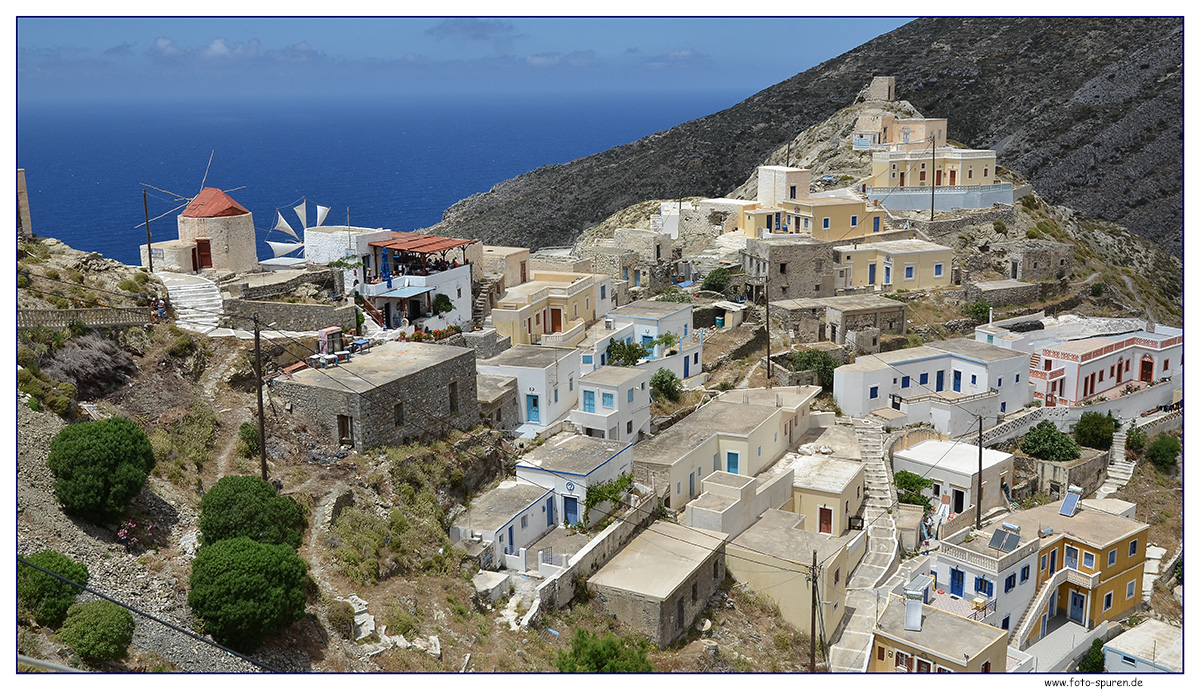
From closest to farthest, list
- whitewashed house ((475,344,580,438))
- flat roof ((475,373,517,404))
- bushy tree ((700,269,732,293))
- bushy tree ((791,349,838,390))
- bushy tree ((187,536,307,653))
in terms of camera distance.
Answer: bushy tree ((187,536,307,653)) < flat roof ((475,373,517,404)) < whitewashed house ((475,344,580,438)) < bushy tree ((791,349,838,390)) < bushy tree ((700,269,732,293))

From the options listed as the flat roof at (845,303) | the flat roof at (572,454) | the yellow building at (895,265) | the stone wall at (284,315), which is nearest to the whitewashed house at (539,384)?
the flat roof at (572,454)

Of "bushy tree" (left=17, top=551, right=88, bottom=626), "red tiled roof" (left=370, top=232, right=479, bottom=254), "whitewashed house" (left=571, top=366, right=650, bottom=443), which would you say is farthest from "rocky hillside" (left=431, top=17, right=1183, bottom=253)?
"bushy tree" (left=17, top=551, right=88, bottom=626)

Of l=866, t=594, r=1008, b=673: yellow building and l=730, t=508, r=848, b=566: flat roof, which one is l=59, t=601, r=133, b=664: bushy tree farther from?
l=866, t=594, r=1008, b=673: yellow building

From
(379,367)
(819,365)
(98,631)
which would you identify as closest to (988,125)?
(819,365)

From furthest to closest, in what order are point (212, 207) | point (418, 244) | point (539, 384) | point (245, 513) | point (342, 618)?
1. point (418, 244)
2. point (212, 207)
3. point (539, 384)
4. point (245, 513)
5. point (342, 618)

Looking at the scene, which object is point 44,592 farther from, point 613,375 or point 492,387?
point 613,375

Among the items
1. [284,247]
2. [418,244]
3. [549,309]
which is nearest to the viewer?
[418,244]

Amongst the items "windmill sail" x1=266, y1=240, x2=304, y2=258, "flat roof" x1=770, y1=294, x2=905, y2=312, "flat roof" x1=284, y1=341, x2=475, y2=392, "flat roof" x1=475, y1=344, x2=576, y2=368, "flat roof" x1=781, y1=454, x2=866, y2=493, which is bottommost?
"flat roof" x1=781, y1=454, x2=866, y2=493
